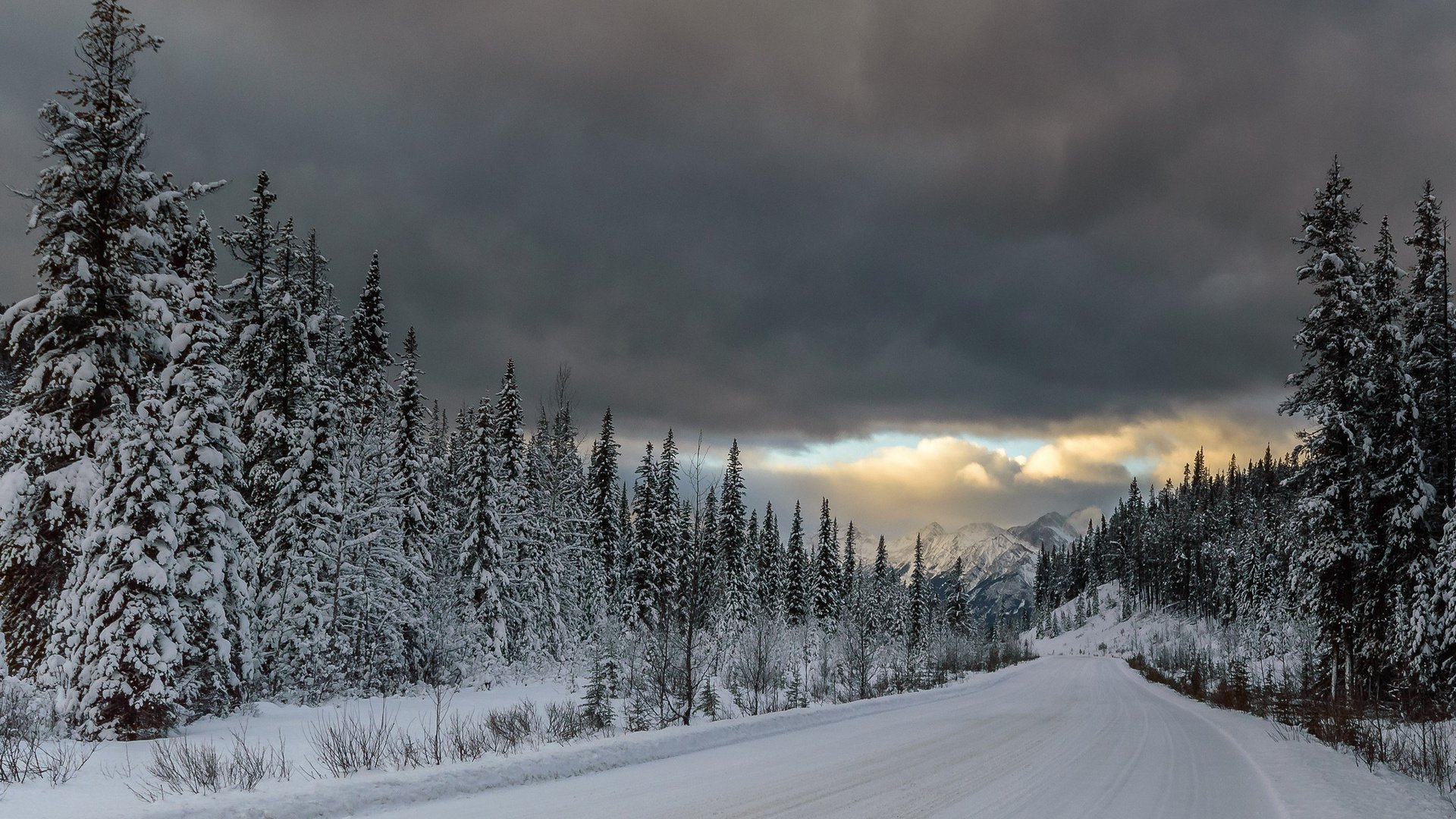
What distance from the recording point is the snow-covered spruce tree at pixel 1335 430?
25250mm

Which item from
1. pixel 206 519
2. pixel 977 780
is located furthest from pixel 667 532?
pixel 977 780

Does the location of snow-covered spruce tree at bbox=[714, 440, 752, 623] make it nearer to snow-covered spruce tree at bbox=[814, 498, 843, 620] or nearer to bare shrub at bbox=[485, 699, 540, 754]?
snow-covered spruce tree at bbox=[814, 498, 843, 620]

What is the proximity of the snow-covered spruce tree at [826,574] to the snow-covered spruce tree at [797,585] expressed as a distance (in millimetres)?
987

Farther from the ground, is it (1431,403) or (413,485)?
(1431,403)

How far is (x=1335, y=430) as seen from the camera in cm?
2556

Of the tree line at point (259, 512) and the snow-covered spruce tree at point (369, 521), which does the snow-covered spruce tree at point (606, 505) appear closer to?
the tree line at point (259, 512)

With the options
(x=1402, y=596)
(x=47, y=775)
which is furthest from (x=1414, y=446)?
(x=47, y=775)

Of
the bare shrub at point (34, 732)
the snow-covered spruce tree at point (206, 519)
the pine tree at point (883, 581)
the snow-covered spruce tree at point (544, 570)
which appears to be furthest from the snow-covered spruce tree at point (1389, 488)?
the snow-covered spruce tree at point (544, 570)

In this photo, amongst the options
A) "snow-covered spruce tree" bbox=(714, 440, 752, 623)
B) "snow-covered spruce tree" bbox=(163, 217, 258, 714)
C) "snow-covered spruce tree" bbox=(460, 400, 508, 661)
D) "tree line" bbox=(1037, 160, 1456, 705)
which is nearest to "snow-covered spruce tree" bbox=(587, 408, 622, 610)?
"snow-covered spruce tree" bbox=(714, 440, 752, 623)

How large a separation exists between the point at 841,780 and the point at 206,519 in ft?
55.7

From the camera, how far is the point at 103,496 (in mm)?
16188

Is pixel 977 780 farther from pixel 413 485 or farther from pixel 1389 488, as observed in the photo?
pixel 413 485

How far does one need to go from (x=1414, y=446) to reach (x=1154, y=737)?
16926 mm

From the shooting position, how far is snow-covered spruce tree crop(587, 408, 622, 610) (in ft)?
165
